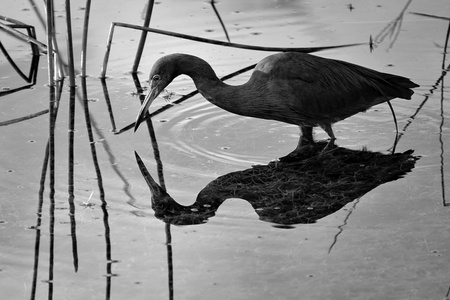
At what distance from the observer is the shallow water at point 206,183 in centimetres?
434

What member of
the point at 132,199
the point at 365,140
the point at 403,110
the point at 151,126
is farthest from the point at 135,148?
the point at 403,110

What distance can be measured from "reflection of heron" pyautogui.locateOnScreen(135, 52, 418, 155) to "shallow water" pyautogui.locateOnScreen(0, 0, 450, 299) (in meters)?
0.19

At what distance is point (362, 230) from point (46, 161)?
2.17 meters

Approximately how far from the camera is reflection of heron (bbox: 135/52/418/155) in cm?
620

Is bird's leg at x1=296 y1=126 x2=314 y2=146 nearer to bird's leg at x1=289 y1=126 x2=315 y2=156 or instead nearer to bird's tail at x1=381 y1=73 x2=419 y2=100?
bird's leg at x1=289 y1=126 x2=315 y2=156

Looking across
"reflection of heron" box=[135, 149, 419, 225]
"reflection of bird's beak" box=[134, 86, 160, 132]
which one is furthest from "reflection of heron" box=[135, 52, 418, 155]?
"reflection of heron" box=[135, 149, 419, 225]

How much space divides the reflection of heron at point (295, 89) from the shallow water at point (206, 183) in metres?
0.19

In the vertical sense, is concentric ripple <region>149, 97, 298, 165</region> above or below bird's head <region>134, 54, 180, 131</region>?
below

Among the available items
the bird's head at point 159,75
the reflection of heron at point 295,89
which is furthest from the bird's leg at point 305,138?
the bird's head at point 159,75

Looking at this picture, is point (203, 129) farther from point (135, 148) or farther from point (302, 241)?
point (302, 241)

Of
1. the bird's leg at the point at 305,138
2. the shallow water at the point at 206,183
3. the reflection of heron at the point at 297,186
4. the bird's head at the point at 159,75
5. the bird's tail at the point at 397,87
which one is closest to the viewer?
the shallow water at the point at 206,183

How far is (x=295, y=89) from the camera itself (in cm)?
628

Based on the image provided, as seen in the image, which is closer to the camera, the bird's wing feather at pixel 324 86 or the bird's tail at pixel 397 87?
the bird's wing feather at pixel 324 86

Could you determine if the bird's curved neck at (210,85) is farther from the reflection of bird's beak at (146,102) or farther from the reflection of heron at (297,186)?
the reflection of heron at (297,186)
